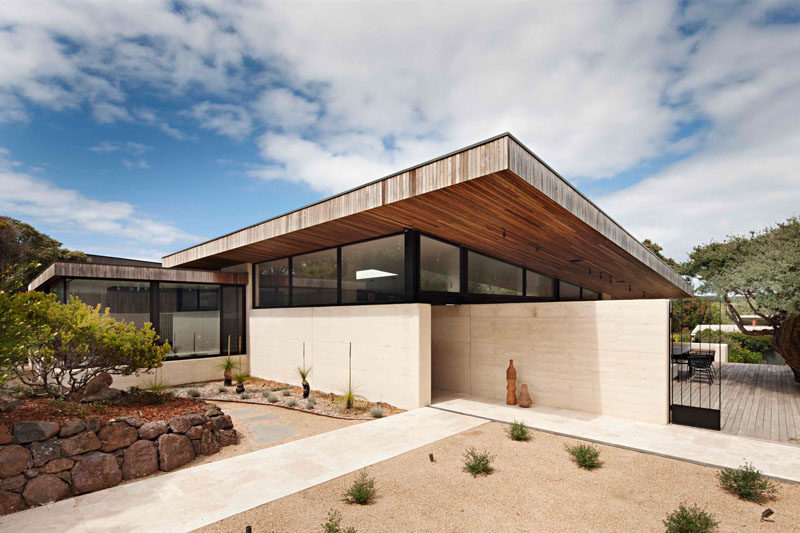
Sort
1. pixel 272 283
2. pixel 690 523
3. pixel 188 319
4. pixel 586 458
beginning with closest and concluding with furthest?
pixel 690 523 < pixel 586 458 < pixel 188 319 < pixel 272 283

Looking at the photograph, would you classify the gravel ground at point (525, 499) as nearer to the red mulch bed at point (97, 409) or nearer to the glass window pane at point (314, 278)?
the red mulch bed at point (97, 409)

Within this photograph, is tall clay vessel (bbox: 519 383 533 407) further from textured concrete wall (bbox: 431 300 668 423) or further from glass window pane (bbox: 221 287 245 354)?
glass window pane (bbox: 221 287 245 354)

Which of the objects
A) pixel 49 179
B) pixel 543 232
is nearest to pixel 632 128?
pixel 543 232

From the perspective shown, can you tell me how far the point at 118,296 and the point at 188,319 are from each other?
173 centimetres

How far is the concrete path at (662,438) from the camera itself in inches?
184

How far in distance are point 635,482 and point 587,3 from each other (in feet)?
22.7

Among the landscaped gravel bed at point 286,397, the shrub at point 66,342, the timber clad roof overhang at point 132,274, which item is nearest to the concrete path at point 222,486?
the landscaped gravel bed at point 286,397

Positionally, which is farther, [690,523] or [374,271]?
[374,271]

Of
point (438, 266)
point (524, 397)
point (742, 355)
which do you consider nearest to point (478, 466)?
point (524, 397)

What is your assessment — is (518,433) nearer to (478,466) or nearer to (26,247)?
(478,466)

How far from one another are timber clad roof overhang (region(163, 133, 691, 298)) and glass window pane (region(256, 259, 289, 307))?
1.30ft

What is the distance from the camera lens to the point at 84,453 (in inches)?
165

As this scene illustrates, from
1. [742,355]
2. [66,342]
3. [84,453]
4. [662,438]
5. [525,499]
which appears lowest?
[742,355]

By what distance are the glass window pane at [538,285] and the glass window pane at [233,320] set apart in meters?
8.74
